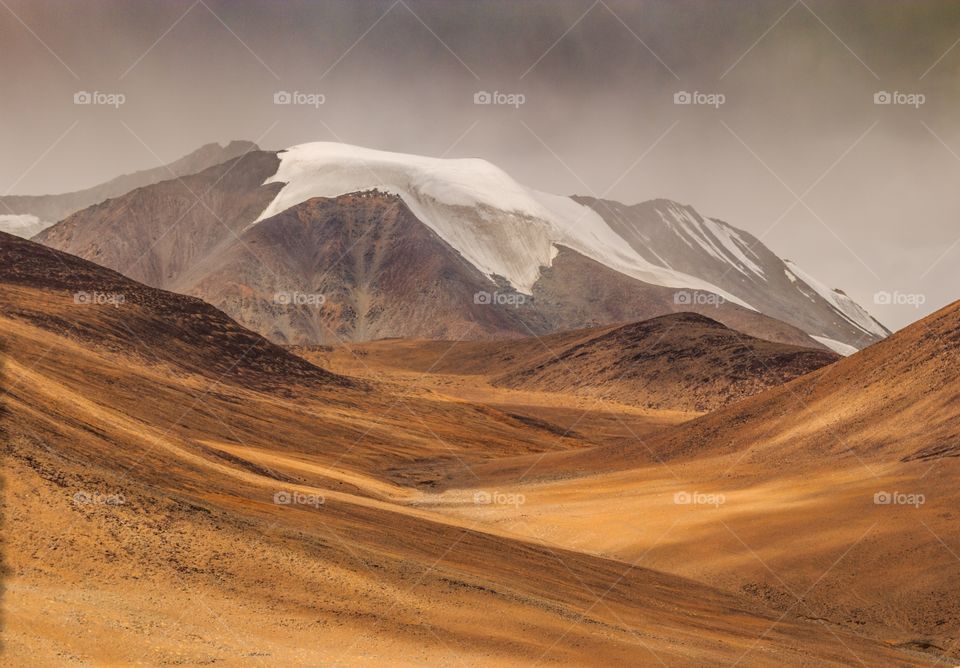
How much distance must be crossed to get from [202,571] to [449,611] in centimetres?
457

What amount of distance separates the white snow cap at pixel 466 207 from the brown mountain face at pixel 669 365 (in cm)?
5147

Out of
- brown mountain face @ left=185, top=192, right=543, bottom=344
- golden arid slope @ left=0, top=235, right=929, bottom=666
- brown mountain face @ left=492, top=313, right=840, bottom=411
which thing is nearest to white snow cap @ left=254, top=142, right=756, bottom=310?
brown mountain face @ left=185, top=192, right=543, bottom=344

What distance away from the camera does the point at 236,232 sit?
16775 centimetres

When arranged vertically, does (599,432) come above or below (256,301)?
below

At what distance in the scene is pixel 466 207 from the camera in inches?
7180

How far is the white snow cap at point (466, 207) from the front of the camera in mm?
174250

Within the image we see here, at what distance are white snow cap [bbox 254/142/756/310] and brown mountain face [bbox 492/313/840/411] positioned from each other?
51468 millimetres

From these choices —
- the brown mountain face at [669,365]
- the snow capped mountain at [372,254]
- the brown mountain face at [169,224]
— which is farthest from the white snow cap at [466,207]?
the brown mountain face at [669,365]

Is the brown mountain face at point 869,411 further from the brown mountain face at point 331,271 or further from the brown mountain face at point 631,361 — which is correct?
the brown mountain face at point 331,271

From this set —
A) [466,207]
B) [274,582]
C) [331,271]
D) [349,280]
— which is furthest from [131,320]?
[466,207]

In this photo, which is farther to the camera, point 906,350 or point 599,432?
point 599,432

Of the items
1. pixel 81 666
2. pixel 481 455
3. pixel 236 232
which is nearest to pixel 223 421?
pixel 481 455

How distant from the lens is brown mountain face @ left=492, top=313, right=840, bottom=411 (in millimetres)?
101938

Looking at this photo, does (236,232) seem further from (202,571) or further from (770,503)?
(202,571)
